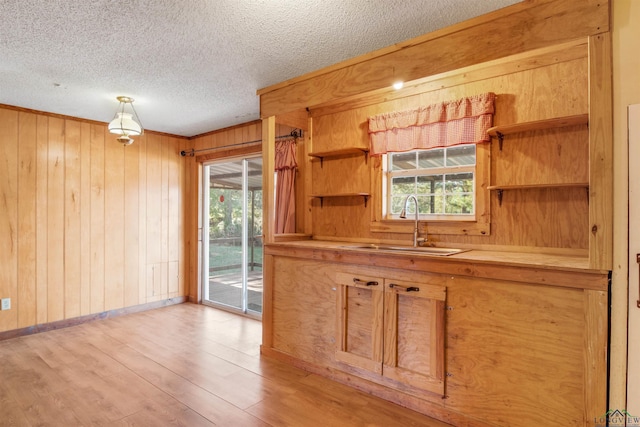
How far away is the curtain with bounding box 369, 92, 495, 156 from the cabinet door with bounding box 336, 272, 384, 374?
124 centimetres

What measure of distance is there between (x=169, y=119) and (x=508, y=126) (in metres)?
3.88

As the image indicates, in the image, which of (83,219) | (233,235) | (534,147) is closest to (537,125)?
(534,147)

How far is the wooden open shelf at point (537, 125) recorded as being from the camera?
7.37 ft

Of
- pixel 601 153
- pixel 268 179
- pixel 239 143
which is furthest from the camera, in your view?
pixel 239 143

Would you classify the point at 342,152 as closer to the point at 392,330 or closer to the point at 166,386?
the point at 392,330

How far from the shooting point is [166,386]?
2.73 meters

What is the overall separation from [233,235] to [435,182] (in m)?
3.03

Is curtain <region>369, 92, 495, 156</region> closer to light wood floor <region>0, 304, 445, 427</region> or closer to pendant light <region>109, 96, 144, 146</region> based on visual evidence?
light wood floor <region>0, 304, 445, 427</region>

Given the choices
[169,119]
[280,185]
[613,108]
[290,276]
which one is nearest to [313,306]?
[290,276]

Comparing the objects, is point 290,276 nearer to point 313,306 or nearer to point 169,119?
point 313,306

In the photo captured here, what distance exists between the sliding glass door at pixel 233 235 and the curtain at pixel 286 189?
79cm

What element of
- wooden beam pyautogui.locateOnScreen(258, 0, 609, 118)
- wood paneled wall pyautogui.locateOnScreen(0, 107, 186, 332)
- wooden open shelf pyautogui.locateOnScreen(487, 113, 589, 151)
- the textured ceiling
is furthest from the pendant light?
wooden open shelf pyautogui.locateOnScreen(487, 113, 589, 151)

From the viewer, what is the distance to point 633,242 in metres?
1.69

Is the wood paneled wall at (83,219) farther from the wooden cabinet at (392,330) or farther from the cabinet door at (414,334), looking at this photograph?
the cabinet door at (414,334)
